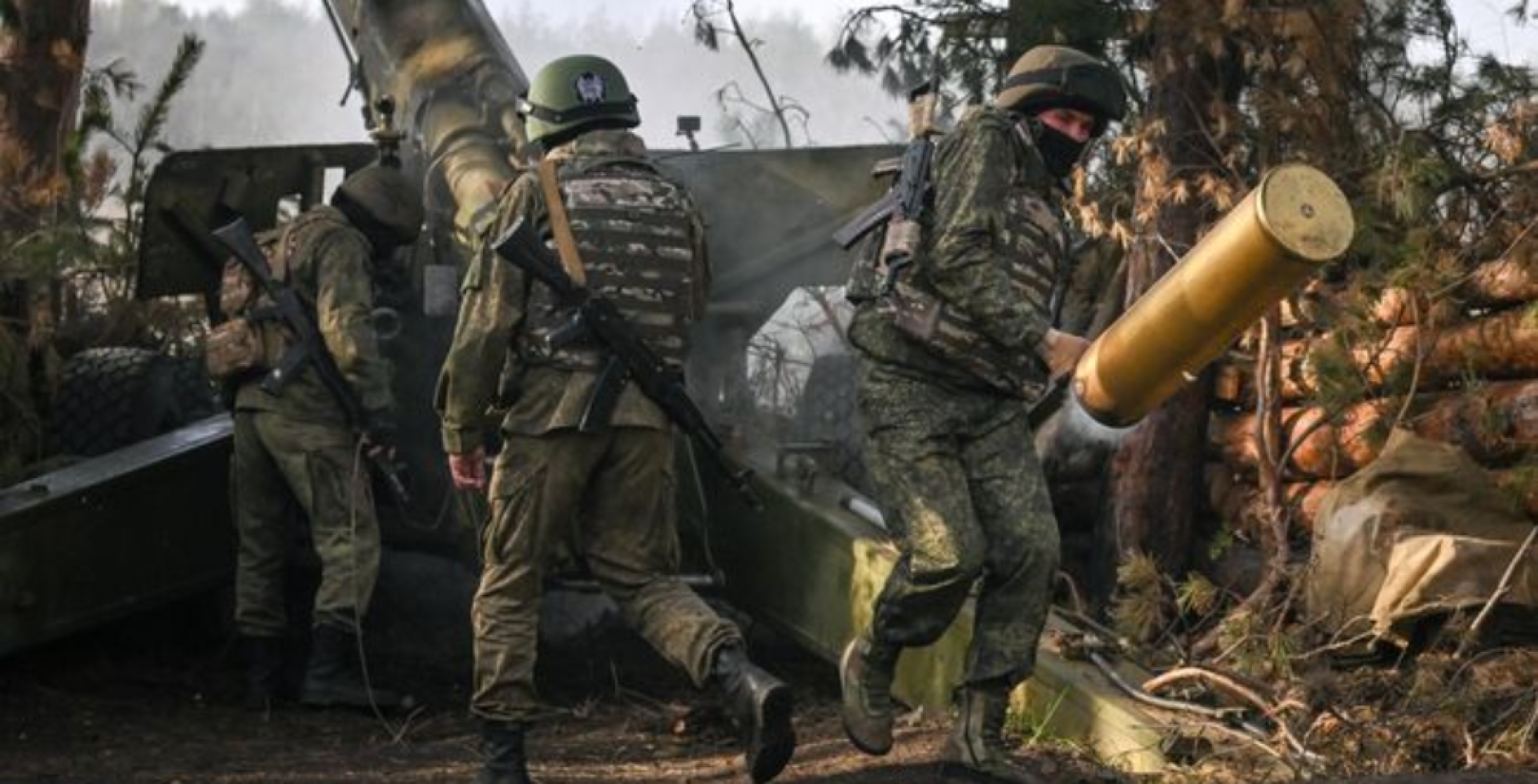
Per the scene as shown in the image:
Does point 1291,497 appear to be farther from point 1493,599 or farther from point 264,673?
point 264,673

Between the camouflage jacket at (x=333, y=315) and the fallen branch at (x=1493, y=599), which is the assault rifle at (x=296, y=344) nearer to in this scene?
the camouflage jacket at (x=333, y=315)

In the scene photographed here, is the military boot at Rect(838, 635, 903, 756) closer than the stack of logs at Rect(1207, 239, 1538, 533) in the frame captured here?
Yes

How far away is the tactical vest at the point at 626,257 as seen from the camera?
607 centimetres

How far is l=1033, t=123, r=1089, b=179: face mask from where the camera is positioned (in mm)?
5914

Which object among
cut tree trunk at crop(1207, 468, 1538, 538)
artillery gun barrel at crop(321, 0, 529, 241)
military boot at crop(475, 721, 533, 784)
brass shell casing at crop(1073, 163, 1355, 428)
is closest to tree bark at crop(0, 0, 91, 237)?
artillery gun barrel at crop(321, 0, 529, 241)

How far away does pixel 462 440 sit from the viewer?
19.9 feet

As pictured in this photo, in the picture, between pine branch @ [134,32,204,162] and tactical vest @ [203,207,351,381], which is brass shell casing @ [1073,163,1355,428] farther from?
pine branch @ [134,32,204,162]

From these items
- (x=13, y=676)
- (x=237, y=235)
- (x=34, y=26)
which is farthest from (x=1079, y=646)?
(x=34, y=26)

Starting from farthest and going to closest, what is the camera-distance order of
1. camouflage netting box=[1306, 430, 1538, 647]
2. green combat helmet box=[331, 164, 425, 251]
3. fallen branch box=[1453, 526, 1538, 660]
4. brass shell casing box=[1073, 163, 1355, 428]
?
green combat helmet box=[331, 164, 425, 251] < camouflage netting box=[1306, 430, 1538, 647] < fallen branch box=[1453, 526, 1538, 660] < brass shell casing box=[1073, 163, 1355, 428]

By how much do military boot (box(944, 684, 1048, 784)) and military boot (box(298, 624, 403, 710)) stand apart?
8.05 ft

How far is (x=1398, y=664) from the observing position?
254 inches

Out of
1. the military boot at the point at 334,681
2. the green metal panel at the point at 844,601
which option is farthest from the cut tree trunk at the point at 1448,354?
the military boot at the point at 334,681

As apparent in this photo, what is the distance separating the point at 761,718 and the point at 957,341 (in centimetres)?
100

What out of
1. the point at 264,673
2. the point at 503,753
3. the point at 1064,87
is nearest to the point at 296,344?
the point at 264,673
